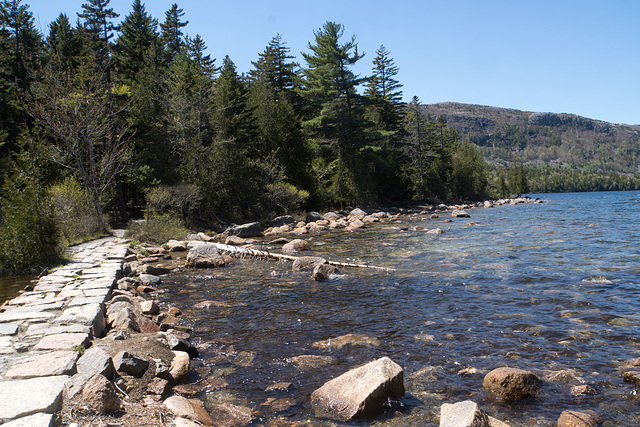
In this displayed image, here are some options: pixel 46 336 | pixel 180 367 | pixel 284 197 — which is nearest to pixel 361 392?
pixel 180 367

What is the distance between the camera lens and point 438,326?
652 cm

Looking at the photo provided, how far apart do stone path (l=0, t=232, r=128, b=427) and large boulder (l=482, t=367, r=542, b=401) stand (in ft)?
13.5

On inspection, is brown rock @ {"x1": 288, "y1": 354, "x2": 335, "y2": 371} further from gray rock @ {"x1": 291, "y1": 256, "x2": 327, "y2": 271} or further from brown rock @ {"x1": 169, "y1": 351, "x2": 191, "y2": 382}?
gray rock @ {"x1": 291, "y1": 256, "x2": 327, "y2": 271}

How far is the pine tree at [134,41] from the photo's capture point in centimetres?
2962

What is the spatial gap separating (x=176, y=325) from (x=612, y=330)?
22.8 ft

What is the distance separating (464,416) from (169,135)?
24.9 meters

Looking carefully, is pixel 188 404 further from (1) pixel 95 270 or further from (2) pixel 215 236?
(2) pixel 215 236

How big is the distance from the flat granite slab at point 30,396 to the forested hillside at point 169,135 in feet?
22.8

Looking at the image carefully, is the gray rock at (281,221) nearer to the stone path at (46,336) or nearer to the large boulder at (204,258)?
the large boulder at (204,258)

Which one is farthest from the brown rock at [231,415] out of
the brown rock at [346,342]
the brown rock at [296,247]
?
the brown rock at [296,247]

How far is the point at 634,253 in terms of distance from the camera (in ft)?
39.9

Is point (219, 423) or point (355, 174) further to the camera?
point (355, 174)

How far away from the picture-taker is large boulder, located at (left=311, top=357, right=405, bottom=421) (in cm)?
403

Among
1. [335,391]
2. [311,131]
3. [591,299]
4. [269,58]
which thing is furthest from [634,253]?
[269,58]
